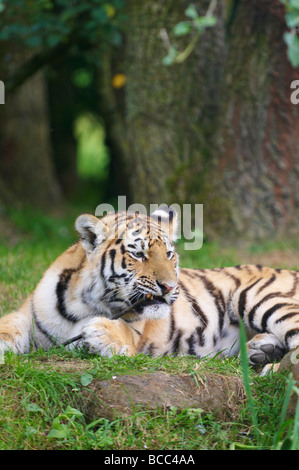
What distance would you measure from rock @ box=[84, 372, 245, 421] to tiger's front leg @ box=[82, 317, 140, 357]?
0.40 metres

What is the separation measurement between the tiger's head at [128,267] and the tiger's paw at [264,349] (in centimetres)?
65

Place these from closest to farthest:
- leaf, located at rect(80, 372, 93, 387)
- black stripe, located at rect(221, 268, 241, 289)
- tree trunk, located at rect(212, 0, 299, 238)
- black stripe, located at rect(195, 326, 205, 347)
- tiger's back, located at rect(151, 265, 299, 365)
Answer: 1. leaf, located at rect(80, 372, 93, 387)
2. tiger's back, located at rect(151, 265, 299, 365)
3. black stripe, located at rect(195, 326, 205, 347)
4. black stripe, located at rect(221, 268, 241, 289)
5. tree trunk, located at rect(212, 0, 299, 238)

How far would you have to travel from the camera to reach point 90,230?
14.7ft

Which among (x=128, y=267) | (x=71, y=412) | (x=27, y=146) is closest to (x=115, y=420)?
(x=71, y=412)

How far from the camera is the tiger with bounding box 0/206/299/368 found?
4258 millimetres

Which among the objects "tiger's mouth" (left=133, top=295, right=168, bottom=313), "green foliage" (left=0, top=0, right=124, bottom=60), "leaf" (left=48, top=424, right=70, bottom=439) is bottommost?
"leaf" (left=48, top=424, right=70, bottom=439)

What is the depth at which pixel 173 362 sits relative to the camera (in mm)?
4008

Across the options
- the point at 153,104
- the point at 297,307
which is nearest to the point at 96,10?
the point at 153,104

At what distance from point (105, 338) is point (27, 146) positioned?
8445 millimetres

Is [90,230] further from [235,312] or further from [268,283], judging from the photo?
[268,283]

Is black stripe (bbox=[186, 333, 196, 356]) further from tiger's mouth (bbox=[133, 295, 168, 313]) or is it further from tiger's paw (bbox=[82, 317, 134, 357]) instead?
tiger's paw (bbox=[82, 317, 134, 357])

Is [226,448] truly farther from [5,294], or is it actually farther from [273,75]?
[273,75]

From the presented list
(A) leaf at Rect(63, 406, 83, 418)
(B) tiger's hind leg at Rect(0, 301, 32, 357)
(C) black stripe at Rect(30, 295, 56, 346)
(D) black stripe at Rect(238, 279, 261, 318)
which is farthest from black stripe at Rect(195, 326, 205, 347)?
(A) leaf at Rect(63, 406, 83, 418)

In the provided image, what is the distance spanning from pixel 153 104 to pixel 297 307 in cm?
427
